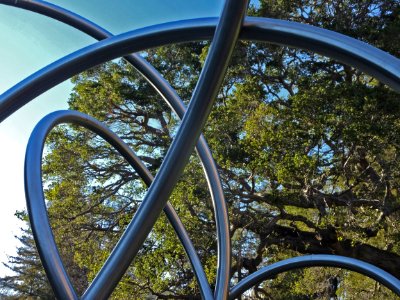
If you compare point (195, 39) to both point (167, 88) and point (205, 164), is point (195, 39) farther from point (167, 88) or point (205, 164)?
point (205, 164)

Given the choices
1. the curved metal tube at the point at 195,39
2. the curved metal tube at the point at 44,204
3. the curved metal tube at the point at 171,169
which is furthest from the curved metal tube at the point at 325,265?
the curved metal tube at the point at 195,39

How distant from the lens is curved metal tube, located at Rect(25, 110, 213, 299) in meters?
2.32

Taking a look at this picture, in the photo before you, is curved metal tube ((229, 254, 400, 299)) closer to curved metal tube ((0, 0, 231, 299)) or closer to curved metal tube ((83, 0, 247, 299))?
curved metal tube ((0, 0, 231, 299))

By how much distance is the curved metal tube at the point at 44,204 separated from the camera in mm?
2316

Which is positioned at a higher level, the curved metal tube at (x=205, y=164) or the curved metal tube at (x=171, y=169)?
the curved metal tube at (x=205, y=164)

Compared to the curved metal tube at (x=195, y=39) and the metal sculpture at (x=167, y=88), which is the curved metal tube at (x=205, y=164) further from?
the curved metal tube at (x=195, y=39)

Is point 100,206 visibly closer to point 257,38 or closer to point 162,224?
point 162,224

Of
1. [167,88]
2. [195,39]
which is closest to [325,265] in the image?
[167,88]

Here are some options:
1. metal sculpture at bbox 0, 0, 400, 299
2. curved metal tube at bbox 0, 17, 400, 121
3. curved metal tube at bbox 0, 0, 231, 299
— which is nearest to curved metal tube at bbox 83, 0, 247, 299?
metal sculpture at bbox 0, 0, 400, 299

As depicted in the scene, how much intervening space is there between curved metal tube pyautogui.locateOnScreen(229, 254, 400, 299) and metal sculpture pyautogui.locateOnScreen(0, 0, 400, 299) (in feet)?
0.04

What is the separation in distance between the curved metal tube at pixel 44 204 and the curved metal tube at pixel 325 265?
0.53 m

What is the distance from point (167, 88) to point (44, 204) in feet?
5.49

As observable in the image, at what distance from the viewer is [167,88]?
3900 millimetres

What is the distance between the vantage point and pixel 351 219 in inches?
356
